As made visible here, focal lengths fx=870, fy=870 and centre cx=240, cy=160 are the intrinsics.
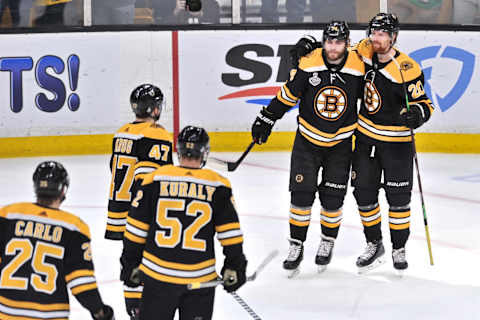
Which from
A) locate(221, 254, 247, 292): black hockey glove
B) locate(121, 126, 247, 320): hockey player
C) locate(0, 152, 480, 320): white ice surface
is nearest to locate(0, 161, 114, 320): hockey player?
locate(121, 126, 247, 320): hockey player

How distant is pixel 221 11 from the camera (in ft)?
27.9

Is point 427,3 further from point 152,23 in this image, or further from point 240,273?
point 240,273

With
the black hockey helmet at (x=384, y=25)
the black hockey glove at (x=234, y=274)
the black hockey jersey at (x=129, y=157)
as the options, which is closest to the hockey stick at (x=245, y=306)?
the black hockey jersey at (x=129, y=157)

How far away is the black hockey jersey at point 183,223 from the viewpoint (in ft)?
9.18

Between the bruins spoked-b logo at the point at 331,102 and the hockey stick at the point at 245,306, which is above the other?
the bruins spoked-b logo at the point at 331,102

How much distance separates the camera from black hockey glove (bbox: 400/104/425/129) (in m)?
4.39

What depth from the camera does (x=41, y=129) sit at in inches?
322

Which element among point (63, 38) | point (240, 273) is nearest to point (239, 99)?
point (63, 38)

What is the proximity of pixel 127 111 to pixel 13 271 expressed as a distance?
19.0 ft

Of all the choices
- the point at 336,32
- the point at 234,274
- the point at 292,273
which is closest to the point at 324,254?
the point at 292,273

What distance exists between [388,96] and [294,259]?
1013 millimetres

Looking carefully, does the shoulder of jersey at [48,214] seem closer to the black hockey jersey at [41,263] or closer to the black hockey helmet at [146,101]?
the black hockey jersey at [41,263]

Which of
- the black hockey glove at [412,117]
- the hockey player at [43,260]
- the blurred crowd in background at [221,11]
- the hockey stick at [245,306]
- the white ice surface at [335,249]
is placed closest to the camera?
the hockey player at [43,260]

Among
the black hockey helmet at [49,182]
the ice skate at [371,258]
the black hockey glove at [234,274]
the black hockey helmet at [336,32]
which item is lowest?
the ice skate at [371,258]
